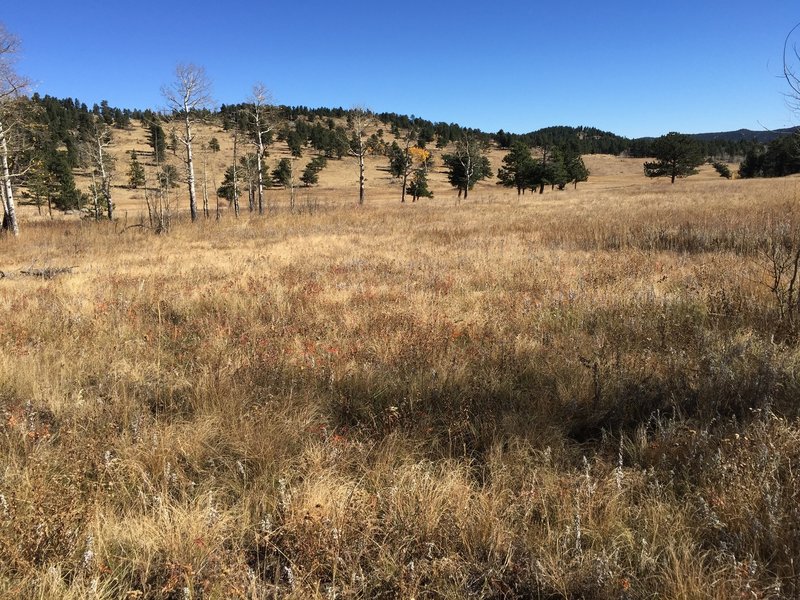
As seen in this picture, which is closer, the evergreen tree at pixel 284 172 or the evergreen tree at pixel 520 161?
the evergreen tree at pixel 520 161

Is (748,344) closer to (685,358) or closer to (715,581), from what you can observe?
(685,358)

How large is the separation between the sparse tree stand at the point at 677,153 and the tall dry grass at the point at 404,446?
75.6m

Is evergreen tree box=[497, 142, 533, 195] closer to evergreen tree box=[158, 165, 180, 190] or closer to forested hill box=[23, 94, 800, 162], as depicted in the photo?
forested hill box=[23, 94, 800, 162]

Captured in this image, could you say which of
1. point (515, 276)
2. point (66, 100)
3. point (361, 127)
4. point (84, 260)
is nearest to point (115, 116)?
point (66, 100)

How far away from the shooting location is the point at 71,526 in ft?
7.06

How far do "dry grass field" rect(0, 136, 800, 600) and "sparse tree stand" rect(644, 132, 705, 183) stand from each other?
7527cm

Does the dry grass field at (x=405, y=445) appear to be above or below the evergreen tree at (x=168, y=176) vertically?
below

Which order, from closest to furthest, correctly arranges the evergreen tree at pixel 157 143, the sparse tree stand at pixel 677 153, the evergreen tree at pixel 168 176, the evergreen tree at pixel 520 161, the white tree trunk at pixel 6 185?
the white tree trunk at pixel 6 185 < the evergreen tree at pixel 157 143 < the evergreen tree at pixel 168 176 < the evergreen tree at pixel 520 161 < the sparse tree stand at pixel 677 153

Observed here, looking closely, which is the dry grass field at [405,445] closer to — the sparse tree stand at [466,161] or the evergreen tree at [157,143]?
the evergreen tree at [157,143]

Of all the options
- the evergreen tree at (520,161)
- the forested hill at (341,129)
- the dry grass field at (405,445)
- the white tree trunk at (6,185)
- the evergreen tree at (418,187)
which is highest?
the forested hill at (341,129)

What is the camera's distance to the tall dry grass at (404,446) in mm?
1943

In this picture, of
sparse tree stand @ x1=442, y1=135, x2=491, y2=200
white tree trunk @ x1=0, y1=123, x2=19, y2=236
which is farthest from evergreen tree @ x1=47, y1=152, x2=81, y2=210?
sparse tree stand @ x1=442, y1=135, x2=491, y2=200

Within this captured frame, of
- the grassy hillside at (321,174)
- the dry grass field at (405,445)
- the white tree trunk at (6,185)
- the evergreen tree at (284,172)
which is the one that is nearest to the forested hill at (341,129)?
the grassy hillside at (321,174)

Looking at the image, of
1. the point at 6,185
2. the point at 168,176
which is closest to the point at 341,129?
the point at 168,176
